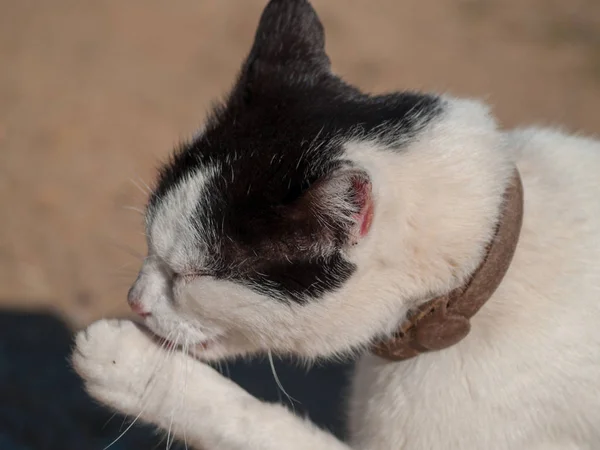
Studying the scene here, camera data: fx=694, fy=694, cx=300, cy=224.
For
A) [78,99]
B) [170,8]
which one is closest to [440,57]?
[170,8]

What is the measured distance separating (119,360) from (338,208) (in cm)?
57

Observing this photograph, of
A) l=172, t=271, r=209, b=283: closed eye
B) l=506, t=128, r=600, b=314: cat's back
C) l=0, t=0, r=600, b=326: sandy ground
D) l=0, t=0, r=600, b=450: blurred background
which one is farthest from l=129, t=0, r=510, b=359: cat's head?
l=0, t=0, r=600, b=326: sandy ground

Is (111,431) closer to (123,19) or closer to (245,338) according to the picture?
(245,338)

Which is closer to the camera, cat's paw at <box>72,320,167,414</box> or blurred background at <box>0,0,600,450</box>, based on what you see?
cat's paw at <box>72,320,167,414</box>

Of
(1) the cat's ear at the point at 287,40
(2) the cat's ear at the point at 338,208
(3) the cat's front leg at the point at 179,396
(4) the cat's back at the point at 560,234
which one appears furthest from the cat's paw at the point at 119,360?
(4) the cat's back at the point at 560,234

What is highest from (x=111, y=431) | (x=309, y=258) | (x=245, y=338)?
(x=309, y=258)

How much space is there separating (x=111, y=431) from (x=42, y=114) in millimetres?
1759

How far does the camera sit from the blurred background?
7.67ft

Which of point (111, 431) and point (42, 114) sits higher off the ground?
point (42, 114)

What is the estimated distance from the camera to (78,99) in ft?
11.1

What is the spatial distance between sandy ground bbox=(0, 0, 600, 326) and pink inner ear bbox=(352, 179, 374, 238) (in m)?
1.54

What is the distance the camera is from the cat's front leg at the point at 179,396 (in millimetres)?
1307

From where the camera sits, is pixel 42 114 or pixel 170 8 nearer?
pixel 42 114

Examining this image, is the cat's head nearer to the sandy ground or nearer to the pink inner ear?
the pink inner ear
